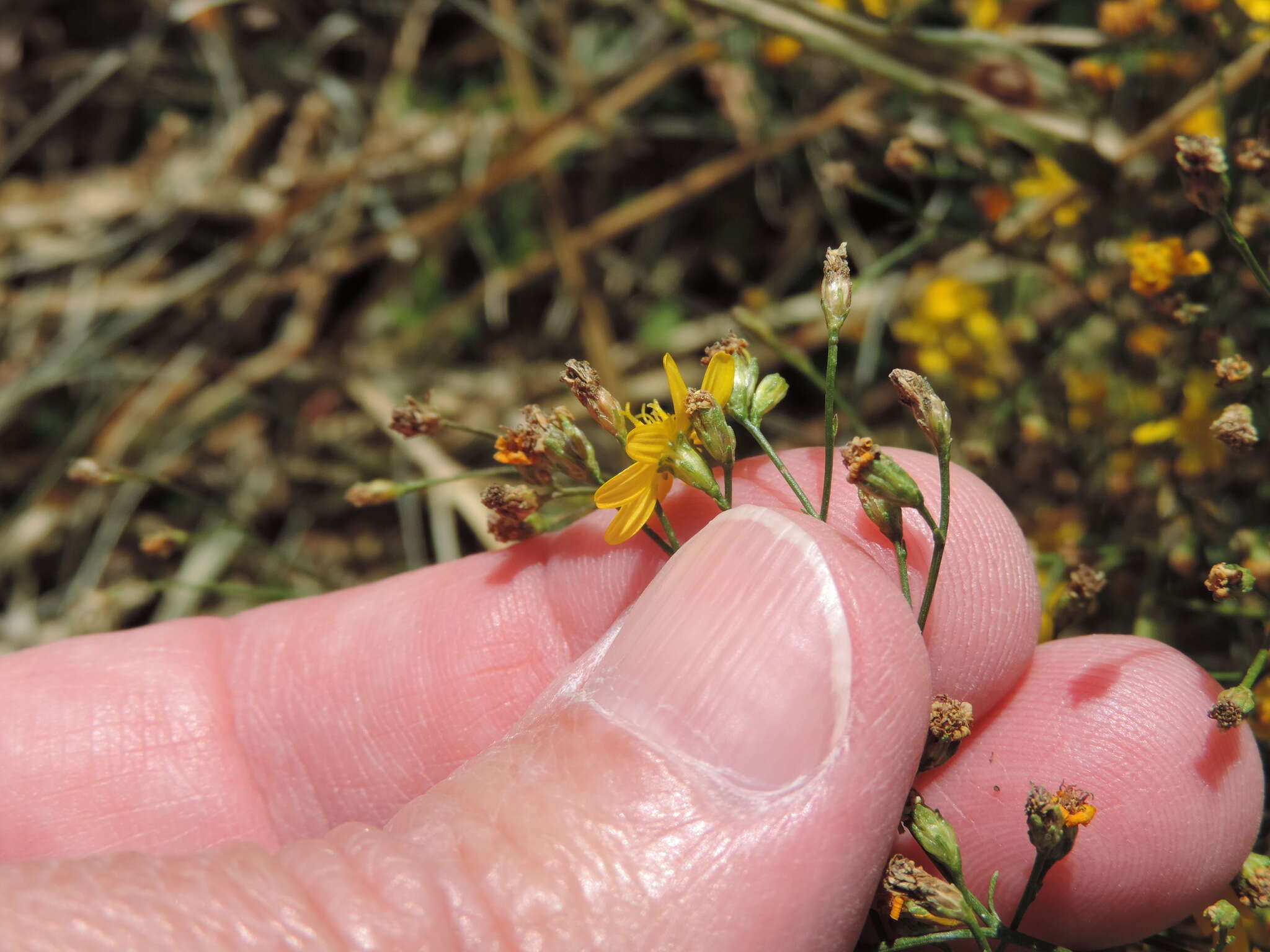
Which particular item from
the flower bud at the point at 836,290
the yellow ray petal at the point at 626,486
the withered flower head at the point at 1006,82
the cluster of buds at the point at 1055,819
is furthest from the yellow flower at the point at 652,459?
the withered flower head at the point at 1006,82

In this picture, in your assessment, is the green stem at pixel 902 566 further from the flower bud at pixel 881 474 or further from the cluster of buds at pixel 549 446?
the cluster of buds at pixel 549 446

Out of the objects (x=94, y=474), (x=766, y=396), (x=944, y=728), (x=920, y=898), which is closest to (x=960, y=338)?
(x=766, y=396)

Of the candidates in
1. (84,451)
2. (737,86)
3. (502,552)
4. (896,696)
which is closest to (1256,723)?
(896,696)

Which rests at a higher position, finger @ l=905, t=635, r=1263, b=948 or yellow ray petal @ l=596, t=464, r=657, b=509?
yellow ray petal @ l=596, t=464, r=657, b=509

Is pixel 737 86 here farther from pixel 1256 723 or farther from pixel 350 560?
pixel 1256 723

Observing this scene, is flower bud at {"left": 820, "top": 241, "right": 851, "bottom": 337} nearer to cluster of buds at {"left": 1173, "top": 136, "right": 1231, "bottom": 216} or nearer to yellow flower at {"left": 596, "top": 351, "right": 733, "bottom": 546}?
yellow flower at {"left": 596, "top": 351, "right": 733, "bottom": 546}

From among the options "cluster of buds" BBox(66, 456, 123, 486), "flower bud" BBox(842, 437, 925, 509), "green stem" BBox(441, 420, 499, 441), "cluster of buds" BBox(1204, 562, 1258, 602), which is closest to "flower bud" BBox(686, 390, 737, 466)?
"flower bud" BBox(842, 437, 925, 509)
